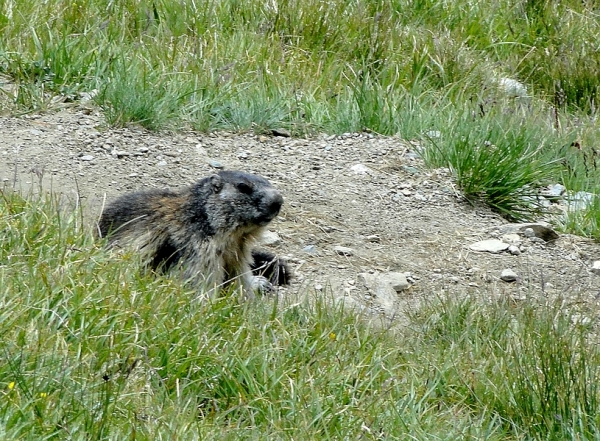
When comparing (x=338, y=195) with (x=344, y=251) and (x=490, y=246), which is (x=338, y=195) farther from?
(x=490, y=246)

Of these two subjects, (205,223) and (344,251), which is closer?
(205,223)

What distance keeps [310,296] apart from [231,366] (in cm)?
151

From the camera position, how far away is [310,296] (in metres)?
5.27

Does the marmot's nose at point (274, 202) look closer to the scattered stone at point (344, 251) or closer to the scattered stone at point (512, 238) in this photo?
the scattered stone at point (344, 251)

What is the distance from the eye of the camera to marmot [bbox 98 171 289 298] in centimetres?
529

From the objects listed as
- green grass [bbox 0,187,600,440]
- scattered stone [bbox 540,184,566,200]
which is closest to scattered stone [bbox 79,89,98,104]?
green grass [bbox 0,187,600,440]

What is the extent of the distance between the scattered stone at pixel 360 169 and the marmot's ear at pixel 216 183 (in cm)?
168

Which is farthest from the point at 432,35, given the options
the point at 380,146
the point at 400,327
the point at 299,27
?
the point at 400,327

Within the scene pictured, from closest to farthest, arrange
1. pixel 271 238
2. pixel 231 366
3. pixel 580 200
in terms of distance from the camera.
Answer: pixel 231 366, pixel 271 238, pixel 580 200

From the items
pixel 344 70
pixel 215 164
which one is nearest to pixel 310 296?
pixel 215 164

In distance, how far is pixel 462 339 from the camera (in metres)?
4.52

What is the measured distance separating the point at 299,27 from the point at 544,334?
475 cm

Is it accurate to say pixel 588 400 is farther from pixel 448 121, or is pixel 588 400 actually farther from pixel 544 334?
pixel 448 121

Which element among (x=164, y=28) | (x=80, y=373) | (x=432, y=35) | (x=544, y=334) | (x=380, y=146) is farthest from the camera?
(x=432, y=35)
